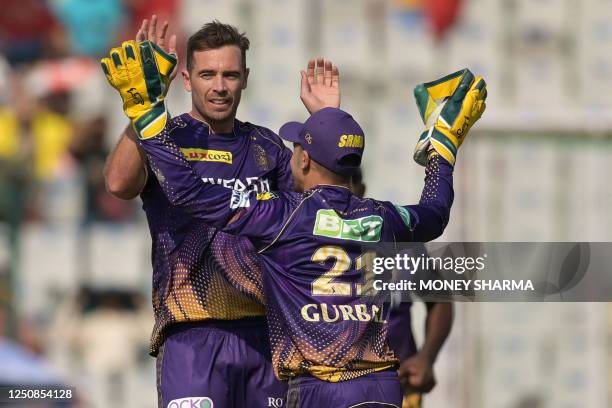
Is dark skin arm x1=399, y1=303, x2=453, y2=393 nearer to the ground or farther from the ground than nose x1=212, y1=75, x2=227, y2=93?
nearer to the ground

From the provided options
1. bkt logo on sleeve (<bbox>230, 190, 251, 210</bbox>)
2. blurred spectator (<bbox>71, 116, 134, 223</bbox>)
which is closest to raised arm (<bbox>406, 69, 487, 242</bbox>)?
bkt logo on sleeve (<bbox>230, 190, 251, 210</bbox>)

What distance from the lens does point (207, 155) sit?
210 inches

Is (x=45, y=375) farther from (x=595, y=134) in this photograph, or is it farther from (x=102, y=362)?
(x=595, y=134)

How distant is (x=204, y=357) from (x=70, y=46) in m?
7.63

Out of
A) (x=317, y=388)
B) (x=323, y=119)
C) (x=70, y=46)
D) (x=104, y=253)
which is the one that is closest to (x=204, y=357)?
(x=317, y=388)

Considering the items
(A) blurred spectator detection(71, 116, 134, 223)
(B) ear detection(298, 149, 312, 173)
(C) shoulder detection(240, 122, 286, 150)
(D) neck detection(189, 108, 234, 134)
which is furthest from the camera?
(A) blurred spectator detection(71, 116, 134, 223)

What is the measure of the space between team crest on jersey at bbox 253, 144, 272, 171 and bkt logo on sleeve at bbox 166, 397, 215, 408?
3.35 feet

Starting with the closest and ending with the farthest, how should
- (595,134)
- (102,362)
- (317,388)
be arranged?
(317,388) → (595,134) → (102,362)

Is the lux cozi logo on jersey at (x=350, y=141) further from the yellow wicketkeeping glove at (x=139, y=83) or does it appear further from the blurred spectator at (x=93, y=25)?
the blurred spectator at (x=93, y=25)

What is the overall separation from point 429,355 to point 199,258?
1.88m

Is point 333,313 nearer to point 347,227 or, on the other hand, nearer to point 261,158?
point 347,227

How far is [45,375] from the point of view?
977cm

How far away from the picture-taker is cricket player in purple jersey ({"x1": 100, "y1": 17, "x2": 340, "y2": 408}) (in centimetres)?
527

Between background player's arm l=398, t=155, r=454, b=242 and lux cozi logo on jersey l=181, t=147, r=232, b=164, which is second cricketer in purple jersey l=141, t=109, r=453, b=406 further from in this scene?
lux cozi logo on jersey l=181, t=147, r=232, b=164
